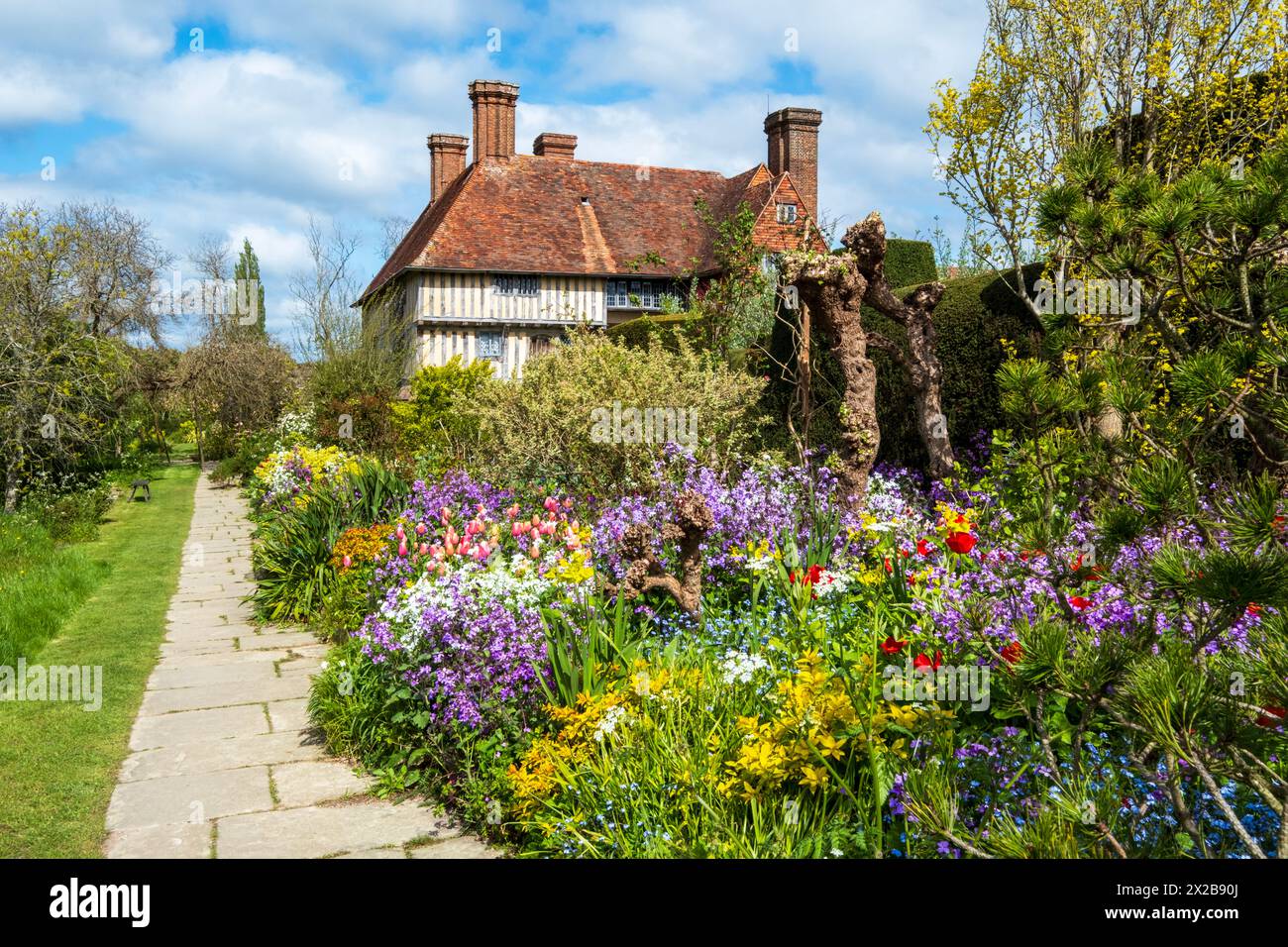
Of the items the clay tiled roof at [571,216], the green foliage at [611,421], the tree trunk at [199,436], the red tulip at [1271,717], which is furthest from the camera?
the clay tiled roof at [571,216]

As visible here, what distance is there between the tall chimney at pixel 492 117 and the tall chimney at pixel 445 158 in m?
3.12

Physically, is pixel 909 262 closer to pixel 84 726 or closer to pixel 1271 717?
pixel 84 726

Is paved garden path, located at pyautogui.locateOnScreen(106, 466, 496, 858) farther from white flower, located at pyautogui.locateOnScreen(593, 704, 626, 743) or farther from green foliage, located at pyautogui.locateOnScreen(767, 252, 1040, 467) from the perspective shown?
green foliage, located at pyautogui.locateOnScreen(767, 252, 1040, 467)

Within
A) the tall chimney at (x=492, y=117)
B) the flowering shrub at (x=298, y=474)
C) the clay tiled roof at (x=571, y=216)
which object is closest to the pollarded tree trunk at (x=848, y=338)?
the flowering shrub at (x=298, y=474)

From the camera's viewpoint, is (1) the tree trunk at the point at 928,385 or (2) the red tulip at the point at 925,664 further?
(1) the tree trunk at the point at 928,385

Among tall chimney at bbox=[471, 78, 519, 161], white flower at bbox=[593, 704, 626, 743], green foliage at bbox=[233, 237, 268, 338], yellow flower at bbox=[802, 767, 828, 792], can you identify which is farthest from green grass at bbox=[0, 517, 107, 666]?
green foliage at bbox=[233, 237, 268, 338]

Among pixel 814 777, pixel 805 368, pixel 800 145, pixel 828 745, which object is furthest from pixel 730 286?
pixel 800 145

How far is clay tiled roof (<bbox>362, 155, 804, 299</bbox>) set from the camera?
28.3 meters

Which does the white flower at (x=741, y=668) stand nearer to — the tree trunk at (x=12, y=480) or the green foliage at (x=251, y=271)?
the tree trunk at (x=12, y=480)

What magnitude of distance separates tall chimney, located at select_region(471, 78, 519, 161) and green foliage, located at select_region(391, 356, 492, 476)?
15611mm

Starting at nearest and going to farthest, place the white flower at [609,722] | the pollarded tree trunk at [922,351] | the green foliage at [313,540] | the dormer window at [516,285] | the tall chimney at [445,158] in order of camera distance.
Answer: the white flower at [609,722]
the pollarded tree trunk at [922,351]
the green foliage at [313,540]
the dormer window at [516,285]
the tall chimney at [445,158]

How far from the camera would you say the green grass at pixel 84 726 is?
407cm

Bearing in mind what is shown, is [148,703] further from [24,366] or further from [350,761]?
[24,366]

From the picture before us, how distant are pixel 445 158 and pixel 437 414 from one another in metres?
21.0
